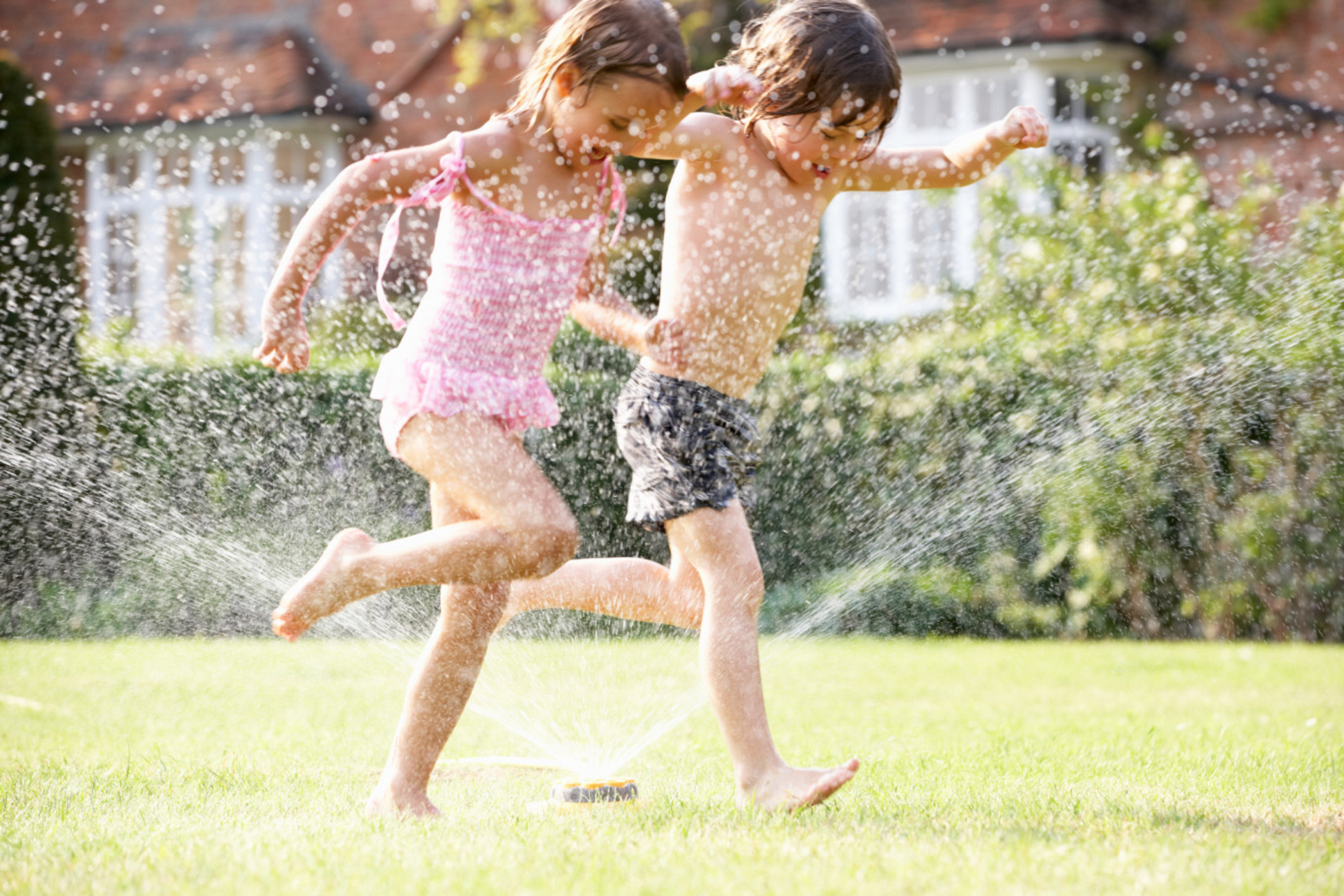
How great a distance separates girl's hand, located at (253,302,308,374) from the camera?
278 cm

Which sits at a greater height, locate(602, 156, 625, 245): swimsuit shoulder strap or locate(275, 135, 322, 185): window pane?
locate(275, 135, 322, 185): window pane

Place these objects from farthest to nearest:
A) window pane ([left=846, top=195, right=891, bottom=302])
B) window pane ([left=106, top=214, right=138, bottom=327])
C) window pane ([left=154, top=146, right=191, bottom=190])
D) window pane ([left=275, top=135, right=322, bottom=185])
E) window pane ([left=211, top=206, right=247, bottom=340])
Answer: window pane ([left=154, top=146, right=191, bottom=190]) < window pane ([left=275, top=135, right=322, bottom=185]) < window pane ([left=106, top=214, right=138, bottom=327]) < window pane ([left=846, top=195, right=891, bottom=302]) < window pane ([left=211, top=206, right=247, bottom=340])

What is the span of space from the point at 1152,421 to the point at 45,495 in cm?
489

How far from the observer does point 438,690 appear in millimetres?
2881

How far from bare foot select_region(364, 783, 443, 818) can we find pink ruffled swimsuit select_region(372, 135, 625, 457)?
2.16ft

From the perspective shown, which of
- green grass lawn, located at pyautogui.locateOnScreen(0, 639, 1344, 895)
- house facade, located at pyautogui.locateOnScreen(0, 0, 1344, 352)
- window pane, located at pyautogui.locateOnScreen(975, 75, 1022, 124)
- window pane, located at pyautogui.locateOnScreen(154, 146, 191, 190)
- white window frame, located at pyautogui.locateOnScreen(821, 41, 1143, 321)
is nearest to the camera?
green grass lawn, located at pyautogui.locateOnScreen(0, 639, 1344, 895)

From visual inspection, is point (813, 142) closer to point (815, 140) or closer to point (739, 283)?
point (815, 140)

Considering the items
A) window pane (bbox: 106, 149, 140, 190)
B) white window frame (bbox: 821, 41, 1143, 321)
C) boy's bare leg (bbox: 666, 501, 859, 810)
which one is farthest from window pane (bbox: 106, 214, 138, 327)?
boy's bare leg (bbox: 666, 501, 859, 810)

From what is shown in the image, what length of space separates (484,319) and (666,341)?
15.7 inches

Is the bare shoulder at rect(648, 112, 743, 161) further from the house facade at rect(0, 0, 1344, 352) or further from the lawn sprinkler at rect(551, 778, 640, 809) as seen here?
the house facade at rect(0, 0, 1344, 352)

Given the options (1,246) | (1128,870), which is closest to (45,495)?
(1,246)

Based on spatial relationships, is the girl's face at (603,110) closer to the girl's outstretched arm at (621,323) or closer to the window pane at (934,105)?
the girl's outstretched arm at (621,323)

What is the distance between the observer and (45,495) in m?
6.46

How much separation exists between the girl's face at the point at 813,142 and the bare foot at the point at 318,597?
1181 mm
